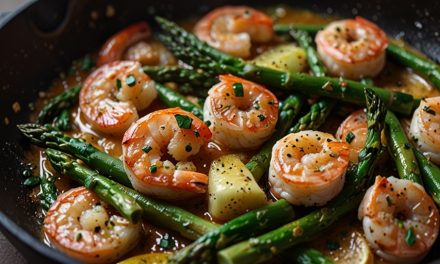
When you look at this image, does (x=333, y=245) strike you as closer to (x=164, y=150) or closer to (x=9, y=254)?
(x=164, y=150)

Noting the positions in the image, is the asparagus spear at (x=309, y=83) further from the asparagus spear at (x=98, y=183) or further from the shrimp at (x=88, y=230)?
the shrimp at (x=88, y=230)

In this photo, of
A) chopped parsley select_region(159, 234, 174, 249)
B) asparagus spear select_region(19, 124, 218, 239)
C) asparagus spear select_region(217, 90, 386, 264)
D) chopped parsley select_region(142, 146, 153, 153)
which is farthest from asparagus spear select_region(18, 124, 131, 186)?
asparagus spear select_region(217, 90, 386, 264)

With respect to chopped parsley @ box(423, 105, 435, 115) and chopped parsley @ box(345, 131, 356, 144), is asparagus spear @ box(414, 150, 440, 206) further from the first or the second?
chopped parsley @ box(345, 131, 356, 144)

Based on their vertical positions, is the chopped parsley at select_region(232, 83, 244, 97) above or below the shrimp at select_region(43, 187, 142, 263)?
above

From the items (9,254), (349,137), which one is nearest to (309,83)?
(349,137)

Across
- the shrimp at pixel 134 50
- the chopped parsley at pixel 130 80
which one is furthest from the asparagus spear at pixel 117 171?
the shrimp at pixel 134 50

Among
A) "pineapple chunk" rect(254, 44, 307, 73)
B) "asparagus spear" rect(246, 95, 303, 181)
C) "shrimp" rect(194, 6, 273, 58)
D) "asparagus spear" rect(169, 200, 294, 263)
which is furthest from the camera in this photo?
"shrimp" rect(194, 6, 273, 58)

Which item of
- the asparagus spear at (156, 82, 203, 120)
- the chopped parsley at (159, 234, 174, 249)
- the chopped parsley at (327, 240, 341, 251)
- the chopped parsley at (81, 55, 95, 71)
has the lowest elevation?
the chopped parsley at (327, 240, 341, 251)
